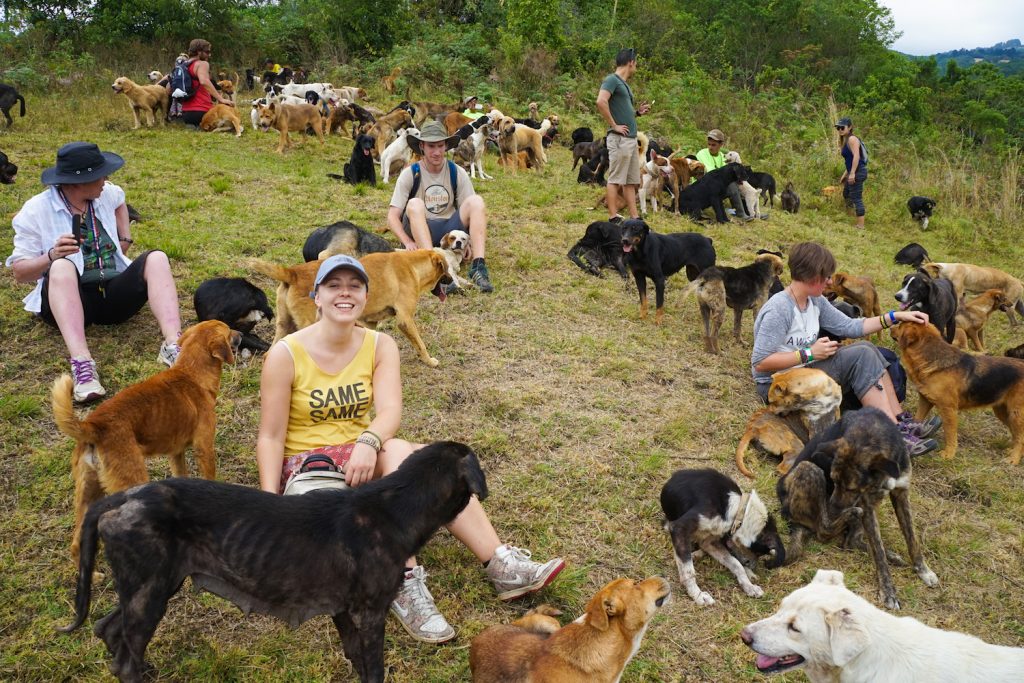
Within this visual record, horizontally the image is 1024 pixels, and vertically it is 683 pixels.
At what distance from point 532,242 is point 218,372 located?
17.5ft

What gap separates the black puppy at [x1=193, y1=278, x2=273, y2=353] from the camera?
518 centimetres

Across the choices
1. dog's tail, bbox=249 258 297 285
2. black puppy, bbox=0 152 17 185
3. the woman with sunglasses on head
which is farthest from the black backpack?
the woman with sunglasses on head

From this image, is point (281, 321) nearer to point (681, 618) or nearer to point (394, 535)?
point (394, 535)

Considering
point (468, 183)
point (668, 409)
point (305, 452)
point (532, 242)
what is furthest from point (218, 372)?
point (532, 242)

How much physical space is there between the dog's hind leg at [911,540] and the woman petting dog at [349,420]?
200 cm

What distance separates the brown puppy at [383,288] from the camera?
5.07 m

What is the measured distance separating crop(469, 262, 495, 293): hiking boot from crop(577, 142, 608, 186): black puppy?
237 inches

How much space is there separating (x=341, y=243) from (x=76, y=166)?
2.44 m

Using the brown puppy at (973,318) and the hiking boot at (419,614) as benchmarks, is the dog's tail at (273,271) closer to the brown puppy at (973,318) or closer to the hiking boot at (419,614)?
the hiking boot at (419,614)

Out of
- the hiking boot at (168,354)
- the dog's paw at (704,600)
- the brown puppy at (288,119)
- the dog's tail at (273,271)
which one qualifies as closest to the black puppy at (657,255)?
the dog's tail at (273,271)

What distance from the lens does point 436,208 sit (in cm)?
714

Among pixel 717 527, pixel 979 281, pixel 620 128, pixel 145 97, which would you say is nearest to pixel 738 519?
pixel 717 527

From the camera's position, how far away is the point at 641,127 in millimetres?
17734

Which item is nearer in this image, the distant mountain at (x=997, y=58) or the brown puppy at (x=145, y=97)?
the brown puppy at (x=145, y=97)
